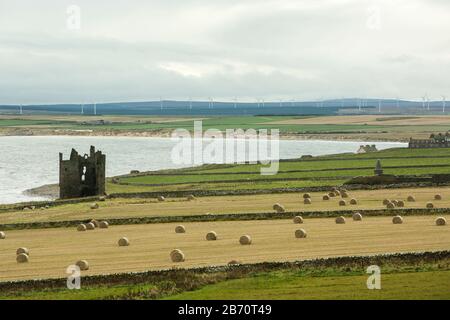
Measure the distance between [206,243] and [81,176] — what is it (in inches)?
1641

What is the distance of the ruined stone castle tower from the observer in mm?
80125

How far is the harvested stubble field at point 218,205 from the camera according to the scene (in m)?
57.3

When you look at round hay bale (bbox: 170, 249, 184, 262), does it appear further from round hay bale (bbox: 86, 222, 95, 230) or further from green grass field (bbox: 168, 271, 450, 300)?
round hay bale (bbox: 86, 222, 95, 230)

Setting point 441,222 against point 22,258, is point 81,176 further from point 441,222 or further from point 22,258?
point 22,258

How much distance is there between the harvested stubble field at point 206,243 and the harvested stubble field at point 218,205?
6.05 m

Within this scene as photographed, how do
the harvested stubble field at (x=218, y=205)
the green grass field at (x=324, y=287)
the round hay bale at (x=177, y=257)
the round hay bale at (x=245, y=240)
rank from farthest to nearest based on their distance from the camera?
the harvested stubble field at (x=218, y=205) < the round hay bale at (x=245, y=240) < the round hay bale at (x=177, y=257) < the green grass field at (x=324, y=287)

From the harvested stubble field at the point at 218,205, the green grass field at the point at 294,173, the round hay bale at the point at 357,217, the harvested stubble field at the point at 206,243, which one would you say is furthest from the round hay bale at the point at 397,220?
the green grass field at the point at 294,173

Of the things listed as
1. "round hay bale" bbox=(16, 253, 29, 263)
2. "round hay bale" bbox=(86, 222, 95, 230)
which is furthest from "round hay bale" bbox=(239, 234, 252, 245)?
"round hay bale" bbox=(86, 222, 95, 230)

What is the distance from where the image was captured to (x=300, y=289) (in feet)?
95.2

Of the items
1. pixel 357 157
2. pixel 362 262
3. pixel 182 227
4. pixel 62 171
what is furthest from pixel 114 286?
pixel 357 157

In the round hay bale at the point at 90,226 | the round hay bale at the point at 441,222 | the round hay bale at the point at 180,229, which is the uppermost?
the round hay bale at the point at 441,222

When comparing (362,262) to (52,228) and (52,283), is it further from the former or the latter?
(52,228)

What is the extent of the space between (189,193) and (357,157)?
47357 millimetres

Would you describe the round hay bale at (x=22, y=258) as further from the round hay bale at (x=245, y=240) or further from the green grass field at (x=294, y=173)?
the green grass field at (x=294, y=173)
